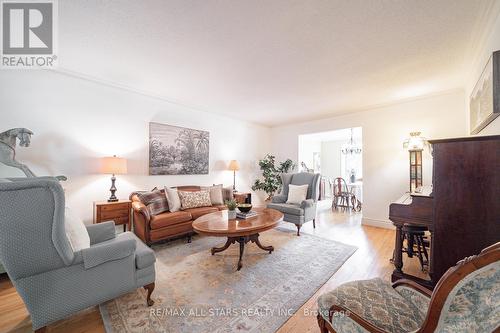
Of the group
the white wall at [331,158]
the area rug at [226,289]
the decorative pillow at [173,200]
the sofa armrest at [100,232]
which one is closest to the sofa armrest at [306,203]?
the area rug at [226,289]

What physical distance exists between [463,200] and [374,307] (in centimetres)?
119

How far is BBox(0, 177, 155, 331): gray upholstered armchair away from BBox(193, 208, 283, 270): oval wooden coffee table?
854 millimetres

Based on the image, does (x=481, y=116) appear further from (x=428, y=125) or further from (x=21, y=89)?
(x=21, y=89)

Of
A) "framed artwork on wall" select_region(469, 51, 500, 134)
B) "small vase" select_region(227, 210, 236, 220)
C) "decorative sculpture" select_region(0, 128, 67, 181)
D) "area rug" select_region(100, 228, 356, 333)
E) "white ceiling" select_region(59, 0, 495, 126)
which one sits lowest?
"area rug" select_region(100, 228, 356, 333)

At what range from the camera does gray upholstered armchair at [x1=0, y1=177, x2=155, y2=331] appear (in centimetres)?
117

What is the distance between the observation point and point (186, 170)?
411 centimetres

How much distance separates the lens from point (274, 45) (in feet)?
6.88

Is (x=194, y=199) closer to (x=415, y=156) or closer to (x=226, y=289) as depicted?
(x=226, y=289)

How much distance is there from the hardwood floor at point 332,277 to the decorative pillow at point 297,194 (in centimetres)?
58

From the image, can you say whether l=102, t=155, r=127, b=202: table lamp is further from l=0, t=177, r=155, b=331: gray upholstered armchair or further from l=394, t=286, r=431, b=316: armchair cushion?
l=394, t=286, r=431, b=316: armchair cushion

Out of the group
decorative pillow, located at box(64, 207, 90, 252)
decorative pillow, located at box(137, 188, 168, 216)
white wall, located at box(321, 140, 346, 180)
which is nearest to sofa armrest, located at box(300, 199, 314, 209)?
decorative pillow, located at box(137, 188, 168, 216)

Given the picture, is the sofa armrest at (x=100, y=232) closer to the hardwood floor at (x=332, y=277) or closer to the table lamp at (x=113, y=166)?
the hardwood floor at (x=332, y=277)

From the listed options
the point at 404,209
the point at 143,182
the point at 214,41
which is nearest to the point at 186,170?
the point at 143,182

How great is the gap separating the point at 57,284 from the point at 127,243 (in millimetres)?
453
